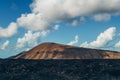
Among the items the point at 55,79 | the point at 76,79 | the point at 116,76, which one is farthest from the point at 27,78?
the point at 116,76

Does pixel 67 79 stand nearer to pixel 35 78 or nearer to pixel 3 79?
pixel 35 78

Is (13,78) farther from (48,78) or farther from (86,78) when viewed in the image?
(86,78)

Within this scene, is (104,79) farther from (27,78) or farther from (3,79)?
(3,79)

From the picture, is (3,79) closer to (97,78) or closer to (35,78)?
(35,78)

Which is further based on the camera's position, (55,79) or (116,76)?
(116,76)

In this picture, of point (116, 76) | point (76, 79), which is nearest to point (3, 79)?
point (76, 79)

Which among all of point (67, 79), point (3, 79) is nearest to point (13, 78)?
point (3, 79)
